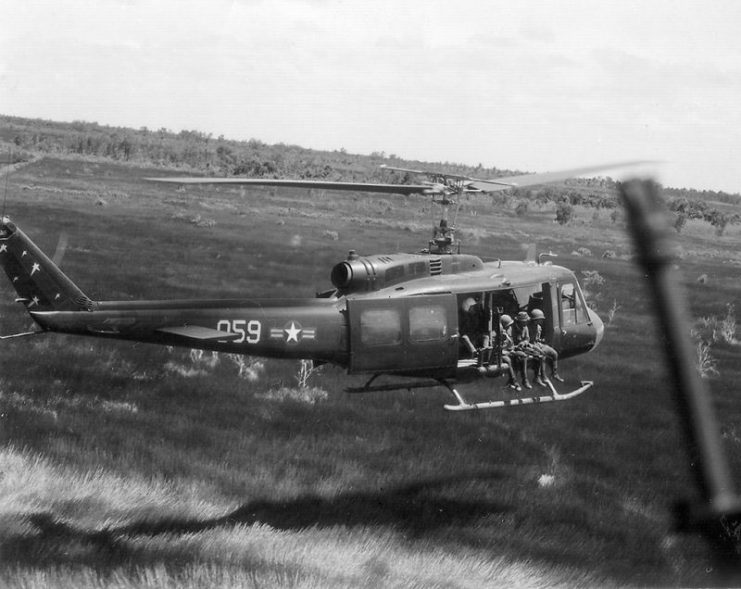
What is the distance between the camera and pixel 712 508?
1373 cm

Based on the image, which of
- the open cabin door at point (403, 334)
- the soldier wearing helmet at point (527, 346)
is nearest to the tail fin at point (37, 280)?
the open cabin door at point (403, 334)

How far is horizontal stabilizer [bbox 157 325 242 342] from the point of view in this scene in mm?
9711

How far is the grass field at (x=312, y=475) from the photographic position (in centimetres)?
1095

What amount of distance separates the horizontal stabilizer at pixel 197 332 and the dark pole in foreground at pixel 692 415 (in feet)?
29.5

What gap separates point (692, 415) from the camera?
17.5 meters

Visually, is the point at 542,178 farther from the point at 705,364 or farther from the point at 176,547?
the point at 705,364

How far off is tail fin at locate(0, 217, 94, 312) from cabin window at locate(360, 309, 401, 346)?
375 centimetres

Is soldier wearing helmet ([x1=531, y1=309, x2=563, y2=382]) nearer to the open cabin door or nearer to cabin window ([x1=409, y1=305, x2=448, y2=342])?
the open cabin door

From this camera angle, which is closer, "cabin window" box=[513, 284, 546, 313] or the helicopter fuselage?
the helicopter fuselage

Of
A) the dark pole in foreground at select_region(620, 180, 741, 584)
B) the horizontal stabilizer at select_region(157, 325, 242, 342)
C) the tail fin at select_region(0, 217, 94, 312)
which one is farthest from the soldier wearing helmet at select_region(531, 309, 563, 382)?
the tail fin at select_region(0, 217, 94, 312)

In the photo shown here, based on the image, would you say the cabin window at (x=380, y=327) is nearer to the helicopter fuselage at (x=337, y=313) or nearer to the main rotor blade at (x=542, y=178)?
the helicopter fuselage at (x=337, y=313)

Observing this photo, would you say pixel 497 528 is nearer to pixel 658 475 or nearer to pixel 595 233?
pixel 658 475

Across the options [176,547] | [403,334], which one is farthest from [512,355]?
[176,547]

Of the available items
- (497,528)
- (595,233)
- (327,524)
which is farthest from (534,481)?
(595,233)
